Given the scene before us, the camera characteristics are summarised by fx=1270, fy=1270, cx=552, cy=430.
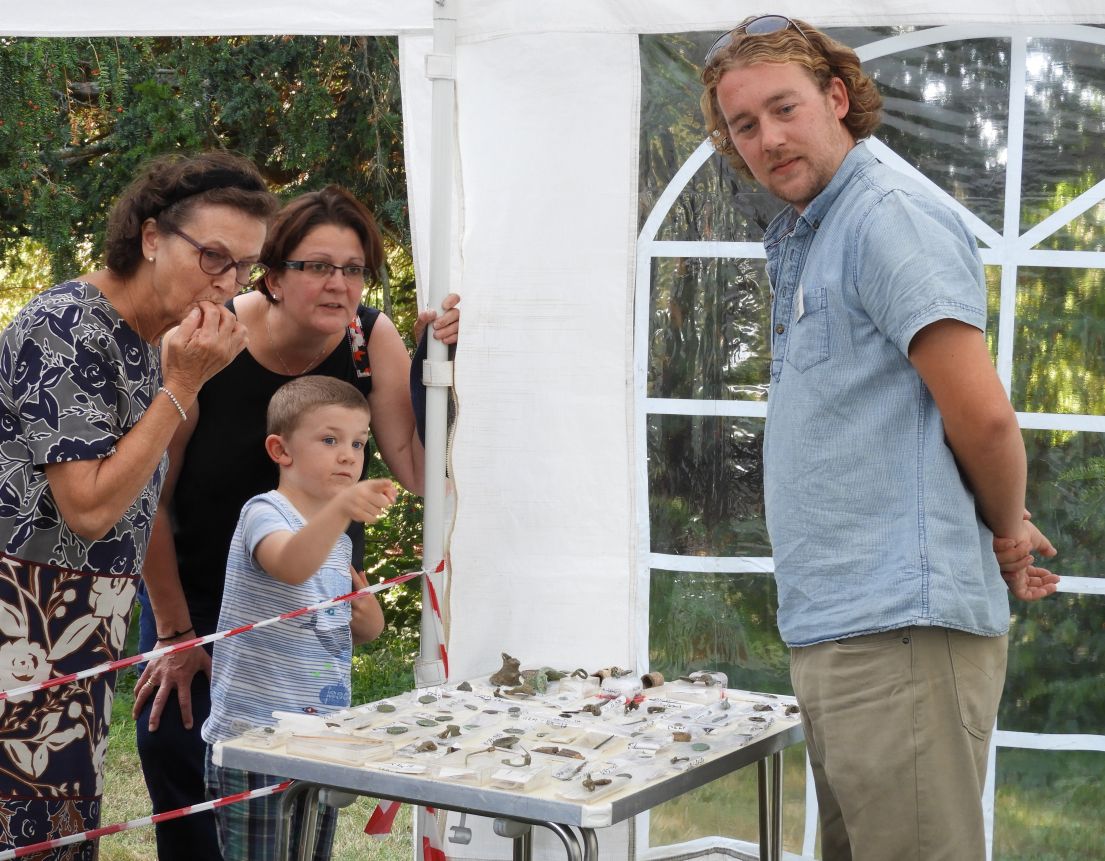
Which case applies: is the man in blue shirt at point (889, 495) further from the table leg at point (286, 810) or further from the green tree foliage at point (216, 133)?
the green tree foliage at point (216, 133)

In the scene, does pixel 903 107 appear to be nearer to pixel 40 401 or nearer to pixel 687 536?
pixel 687 536

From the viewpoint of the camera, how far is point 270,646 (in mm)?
2252

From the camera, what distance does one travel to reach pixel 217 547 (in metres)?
2.56

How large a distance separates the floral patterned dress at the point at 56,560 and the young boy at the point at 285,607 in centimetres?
26

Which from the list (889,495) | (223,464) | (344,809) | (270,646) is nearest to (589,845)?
(889,495)

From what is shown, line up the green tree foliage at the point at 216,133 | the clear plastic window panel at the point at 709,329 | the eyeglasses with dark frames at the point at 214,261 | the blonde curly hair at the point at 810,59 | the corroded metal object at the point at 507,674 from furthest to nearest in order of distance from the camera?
the green tree foliage at the point at 216,133
the clear plastic window panel at the point at 709,329
the corroded metal object at the point at 507,674
the eyeglasses with dark frames at the point at 214,261
the blonde curly hair at the point at 810,59

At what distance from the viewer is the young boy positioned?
2223 millimetres

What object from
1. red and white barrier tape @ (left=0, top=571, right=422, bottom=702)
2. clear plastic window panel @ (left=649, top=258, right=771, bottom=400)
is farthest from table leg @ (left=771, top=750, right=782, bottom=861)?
red and white barrier tape @ (left=0, top=571, right=422, bottom=702)

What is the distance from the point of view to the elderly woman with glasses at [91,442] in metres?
1.87

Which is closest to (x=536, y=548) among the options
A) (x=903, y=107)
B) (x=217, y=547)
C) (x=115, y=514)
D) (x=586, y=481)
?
(x=586, y=481)

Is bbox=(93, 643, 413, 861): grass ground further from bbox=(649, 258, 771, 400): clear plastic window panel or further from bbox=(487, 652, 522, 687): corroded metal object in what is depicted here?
bbox=(649, 258, 771, 400): clear plastic window panel

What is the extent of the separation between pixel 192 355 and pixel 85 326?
6.6 inches

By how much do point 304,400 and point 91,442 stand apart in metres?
0.52

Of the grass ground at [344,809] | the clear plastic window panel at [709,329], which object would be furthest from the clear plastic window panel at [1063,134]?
the grass ground at [344,809]
